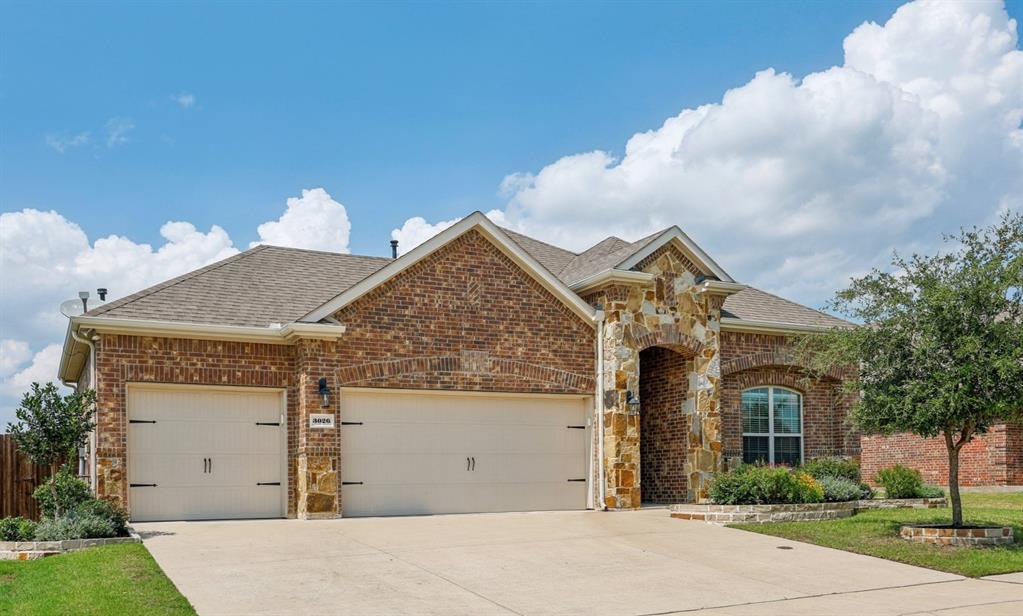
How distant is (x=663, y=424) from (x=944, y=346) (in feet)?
26.2

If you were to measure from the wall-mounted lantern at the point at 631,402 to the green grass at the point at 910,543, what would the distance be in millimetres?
4019

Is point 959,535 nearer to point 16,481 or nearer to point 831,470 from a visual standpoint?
point 831,470

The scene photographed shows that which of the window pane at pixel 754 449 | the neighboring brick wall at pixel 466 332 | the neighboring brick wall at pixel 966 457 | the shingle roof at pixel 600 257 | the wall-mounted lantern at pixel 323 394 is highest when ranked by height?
the shingle roof at pixel 600 257

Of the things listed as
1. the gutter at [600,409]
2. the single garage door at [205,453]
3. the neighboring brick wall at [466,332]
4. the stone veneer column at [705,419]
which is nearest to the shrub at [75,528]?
the single garage door at [205,453]

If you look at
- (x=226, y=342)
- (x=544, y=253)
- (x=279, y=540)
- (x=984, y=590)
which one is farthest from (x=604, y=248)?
(x=984, y=590)

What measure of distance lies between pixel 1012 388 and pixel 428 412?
982cm

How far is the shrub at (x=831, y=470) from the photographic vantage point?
769 inches

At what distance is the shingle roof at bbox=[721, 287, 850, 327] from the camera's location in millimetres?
22344

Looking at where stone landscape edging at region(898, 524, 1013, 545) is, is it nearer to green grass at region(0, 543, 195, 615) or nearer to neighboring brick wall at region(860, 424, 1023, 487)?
neighboring brick wall at region(860, 424, 1023, 487)

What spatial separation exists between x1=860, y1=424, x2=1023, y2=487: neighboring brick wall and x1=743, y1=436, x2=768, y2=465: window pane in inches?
138

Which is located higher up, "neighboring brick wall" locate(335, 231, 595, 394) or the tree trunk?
"neighboring brick wall" locate(335, 231, 595, 394)

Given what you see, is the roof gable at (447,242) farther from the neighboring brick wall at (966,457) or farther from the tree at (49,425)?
the neighboring brick wall at (966,457)

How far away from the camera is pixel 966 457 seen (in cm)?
2584

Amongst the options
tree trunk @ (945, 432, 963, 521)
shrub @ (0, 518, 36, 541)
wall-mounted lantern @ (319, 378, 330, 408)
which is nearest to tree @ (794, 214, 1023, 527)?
tree trunk @ (945, 432, 963, 521)
